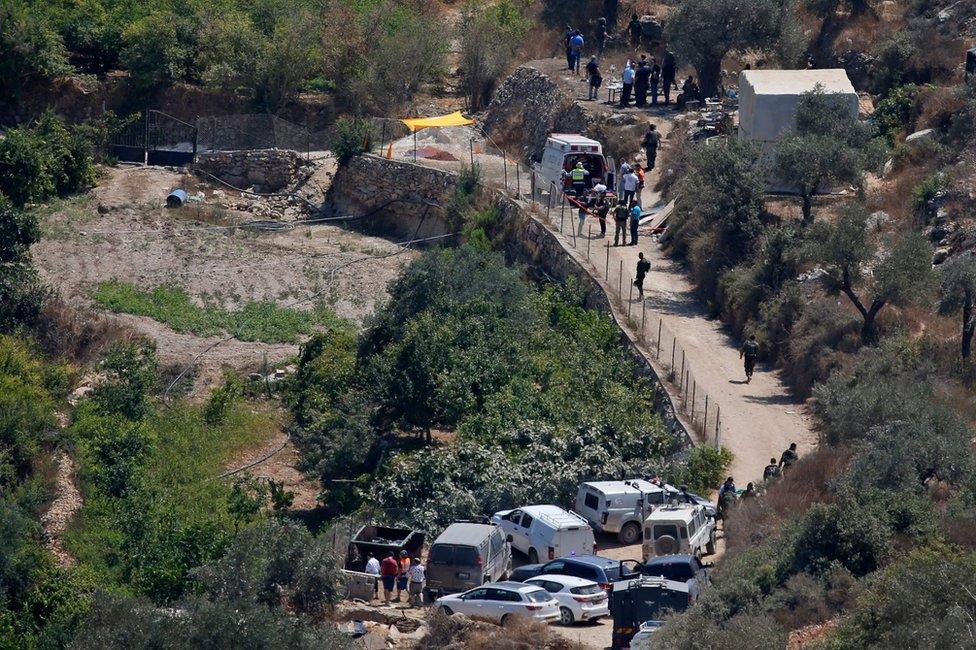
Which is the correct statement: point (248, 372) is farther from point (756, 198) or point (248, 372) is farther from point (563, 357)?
point (756, 198)

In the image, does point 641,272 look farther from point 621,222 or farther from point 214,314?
point 214,314

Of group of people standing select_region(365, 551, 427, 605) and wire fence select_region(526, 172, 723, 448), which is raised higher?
wire fence select_region(526, 172, 723, 448)

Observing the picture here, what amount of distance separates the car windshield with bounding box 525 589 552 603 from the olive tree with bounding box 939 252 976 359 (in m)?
13.3

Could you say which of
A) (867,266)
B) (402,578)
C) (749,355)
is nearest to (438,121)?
(867,266)

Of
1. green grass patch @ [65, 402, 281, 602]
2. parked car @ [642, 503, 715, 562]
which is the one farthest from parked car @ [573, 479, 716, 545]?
green grass patch @ [65, 402, 281, 602]

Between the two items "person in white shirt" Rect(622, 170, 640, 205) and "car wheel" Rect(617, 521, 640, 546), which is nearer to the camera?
"car wheel" Rect(617, 521, 640, 546)

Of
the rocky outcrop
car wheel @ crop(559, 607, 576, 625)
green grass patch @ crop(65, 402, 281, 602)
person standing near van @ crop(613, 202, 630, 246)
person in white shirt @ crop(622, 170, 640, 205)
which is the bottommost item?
green grass patch @ crop(65, 402, 281, 602)

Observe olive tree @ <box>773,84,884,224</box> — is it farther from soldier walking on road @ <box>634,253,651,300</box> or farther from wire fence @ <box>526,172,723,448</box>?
wire fence @ <box>526,172,723,448</box>

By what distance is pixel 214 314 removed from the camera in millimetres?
50875

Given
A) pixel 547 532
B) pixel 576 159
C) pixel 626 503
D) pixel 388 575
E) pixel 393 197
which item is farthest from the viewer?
pixel 393 197

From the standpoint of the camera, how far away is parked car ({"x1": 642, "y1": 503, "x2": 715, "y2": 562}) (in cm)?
3269

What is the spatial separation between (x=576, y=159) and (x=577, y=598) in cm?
2456

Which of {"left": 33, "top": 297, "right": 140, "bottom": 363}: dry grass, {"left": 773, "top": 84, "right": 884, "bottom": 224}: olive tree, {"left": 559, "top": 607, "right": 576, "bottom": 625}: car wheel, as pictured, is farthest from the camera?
{"left": 33, "top": 297, "right": 140, "bottom": 363}: dry grass

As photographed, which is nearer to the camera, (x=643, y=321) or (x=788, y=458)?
(x=788, y=458)
